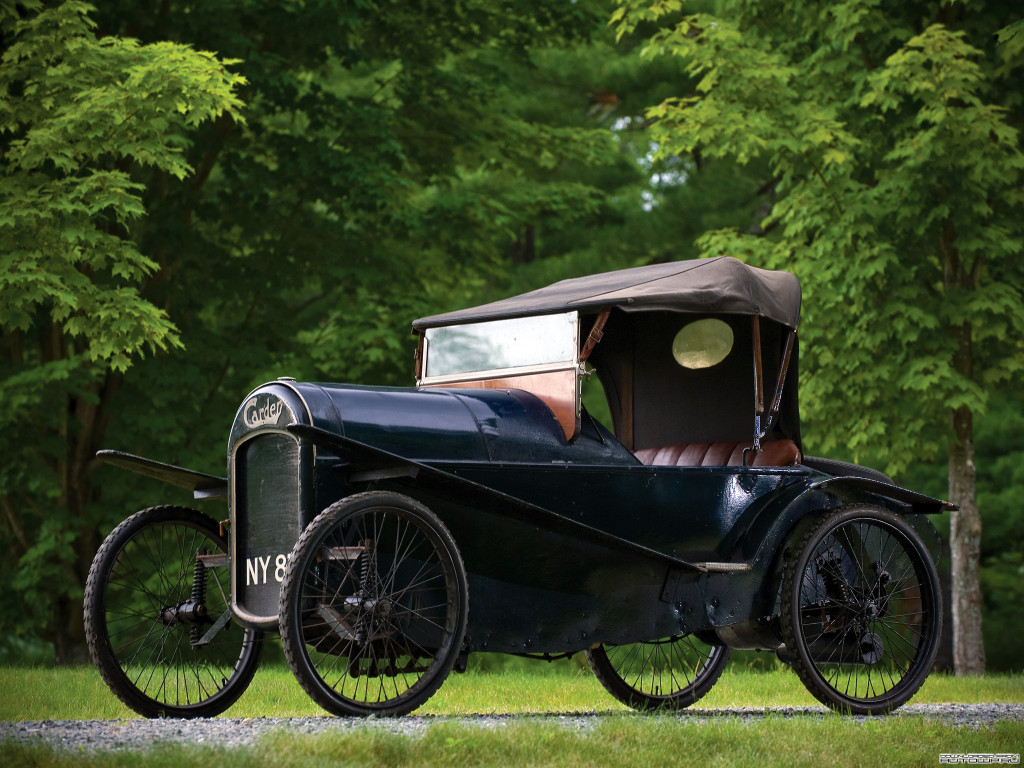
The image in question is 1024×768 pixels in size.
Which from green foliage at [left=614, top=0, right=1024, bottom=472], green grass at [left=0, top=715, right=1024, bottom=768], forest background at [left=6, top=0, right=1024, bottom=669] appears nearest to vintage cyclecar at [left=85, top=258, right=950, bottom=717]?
green grass at [left=0, top=715, right=1024, bottom=768]

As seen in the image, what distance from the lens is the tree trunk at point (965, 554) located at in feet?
39.8

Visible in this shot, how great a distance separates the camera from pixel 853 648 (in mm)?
7191

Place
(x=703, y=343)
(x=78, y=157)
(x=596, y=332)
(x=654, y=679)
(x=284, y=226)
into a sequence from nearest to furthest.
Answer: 1. (x=596, y=332)
2. (x=654, y=679)
3. (x=703, y=343)
4. (x=78, y=157)
5. (x=284, y=226)

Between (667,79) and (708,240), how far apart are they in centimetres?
862

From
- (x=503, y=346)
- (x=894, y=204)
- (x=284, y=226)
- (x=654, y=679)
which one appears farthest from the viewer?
(x=284, y=226)

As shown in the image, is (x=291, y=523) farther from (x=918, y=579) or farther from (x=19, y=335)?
(x=19, y=335)

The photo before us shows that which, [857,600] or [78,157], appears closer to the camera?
[857,600]

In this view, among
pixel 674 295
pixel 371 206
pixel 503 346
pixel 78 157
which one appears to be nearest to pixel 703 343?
pixel 674 295

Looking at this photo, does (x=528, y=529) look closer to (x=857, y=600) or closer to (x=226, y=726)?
(x=226, y=726)

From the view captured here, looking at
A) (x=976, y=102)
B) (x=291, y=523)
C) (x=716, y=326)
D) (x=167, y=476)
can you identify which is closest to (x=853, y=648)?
(x=716, y=326)

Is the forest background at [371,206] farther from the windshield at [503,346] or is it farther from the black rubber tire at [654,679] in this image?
the black rubber tire at [654,679]

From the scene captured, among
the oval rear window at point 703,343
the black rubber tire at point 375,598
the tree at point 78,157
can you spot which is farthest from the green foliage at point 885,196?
the black rubber tire at point 375,598

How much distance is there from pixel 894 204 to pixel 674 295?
17.7 feet

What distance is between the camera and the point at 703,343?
27.6 ft
